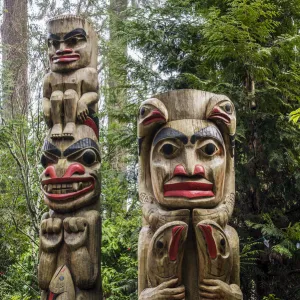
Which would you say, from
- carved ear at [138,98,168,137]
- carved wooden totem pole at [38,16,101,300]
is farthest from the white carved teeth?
carved ear at [138,98,168,137]

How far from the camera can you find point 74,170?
6.29 metres

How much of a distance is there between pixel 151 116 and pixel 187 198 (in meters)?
0.89

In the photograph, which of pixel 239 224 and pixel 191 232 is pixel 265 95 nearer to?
pixel 239 224

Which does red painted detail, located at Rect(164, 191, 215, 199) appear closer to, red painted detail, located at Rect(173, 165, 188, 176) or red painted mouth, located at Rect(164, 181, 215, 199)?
red painted mouth, located at Rect(164, 181, 215, 199)

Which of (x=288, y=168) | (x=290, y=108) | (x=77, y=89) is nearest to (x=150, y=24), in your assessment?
(x=77, y=89)

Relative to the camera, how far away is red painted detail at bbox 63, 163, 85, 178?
6273mm

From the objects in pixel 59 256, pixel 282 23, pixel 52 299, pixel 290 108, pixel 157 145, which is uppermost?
pixel 282 23

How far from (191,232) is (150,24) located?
13.9 ft

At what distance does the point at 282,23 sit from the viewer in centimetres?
801

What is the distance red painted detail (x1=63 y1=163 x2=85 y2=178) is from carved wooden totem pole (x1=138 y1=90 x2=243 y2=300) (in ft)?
4.55

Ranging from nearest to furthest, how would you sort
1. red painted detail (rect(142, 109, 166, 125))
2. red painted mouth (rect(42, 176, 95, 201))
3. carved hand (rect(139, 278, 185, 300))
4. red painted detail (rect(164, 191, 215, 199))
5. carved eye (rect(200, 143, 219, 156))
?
carved hand (rect(139, 278, 185, 300)), red painted detail (rect(164, 191, 215, 199)), carved eye (rect(200, 143, 219, 156)), red painted detail (rect(142, 109, 166, 125)), red painted mouth (rect(42, 176, 95, 201))

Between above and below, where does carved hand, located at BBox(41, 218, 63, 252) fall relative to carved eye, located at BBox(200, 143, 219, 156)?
below

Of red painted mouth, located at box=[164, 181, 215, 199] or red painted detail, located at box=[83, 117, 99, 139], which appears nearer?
red painted mouth, located at box=[164, 181, 215, 199]

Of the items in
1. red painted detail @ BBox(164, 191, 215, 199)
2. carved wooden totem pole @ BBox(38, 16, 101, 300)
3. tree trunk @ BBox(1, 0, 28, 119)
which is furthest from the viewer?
tree trunk @ BBox(1, 0, 28, 119)
